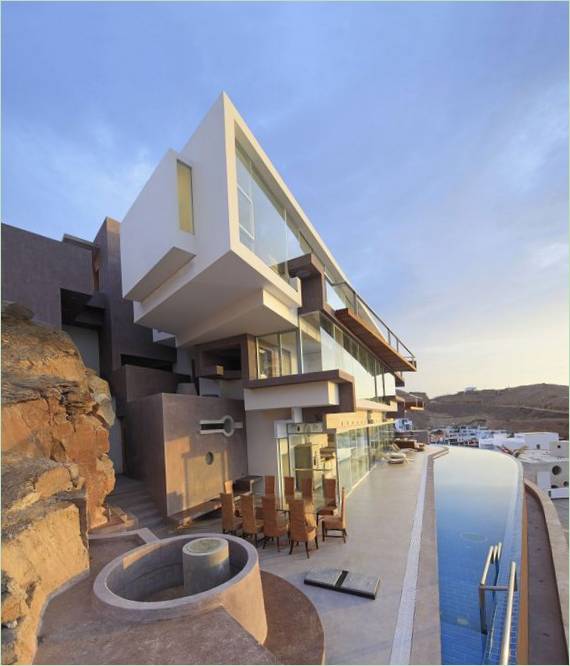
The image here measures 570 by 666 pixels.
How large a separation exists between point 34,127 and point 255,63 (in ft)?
17.4

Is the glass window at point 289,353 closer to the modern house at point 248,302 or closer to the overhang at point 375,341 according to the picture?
the modern house at point 248,302

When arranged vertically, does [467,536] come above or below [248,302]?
below

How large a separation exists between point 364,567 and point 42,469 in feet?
20.6

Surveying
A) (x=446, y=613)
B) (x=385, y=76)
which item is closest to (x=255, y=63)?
(x=385, y=76)

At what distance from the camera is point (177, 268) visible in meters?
10.6

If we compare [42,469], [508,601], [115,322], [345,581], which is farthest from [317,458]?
[115,322]

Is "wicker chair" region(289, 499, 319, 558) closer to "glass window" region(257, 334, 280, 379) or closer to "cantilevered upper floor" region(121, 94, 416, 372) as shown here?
"glass window" region(257, 334, 280, 379)

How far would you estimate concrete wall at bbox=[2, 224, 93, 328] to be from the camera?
1123 centimetres

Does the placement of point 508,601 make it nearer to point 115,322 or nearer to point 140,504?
point 140,504

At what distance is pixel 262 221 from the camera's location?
10.2 m

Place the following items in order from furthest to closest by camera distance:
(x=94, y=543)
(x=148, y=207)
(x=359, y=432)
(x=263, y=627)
→ (x=359, y=432)
(x=148, y=207)
(x=94, y=543)
(x=263, y=627)

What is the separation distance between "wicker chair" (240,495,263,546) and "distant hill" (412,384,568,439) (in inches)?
2611

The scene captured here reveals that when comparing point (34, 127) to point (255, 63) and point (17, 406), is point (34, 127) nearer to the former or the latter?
point (255, 63)

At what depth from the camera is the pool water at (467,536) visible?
5.52 metres
